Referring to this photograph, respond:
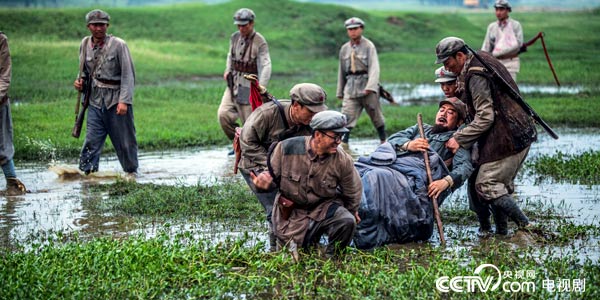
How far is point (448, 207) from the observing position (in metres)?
9.28

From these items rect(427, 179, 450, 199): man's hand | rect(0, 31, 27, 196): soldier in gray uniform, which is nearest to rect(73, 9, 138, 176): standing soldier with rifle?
rect(0, 31, 27, 196): soldier in gray uniform

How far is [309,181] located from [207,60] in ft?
74.4

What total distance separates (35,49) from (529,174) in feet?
64.1

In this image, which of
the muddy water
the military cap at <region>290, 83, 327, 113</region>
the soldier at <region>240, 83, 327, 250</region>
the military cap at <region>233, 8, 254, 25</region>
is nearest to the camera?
the military cap at <region>290, 83, 327, 113</region>

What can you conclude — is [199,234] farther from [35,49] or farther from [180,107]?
[35,49]

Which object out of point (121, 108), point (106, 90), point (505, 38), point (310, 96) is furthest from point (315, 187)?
point (505, 38)

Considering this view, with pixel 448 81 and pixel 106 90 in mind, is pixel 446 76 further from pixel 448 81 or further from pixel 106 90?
pixel 106 90

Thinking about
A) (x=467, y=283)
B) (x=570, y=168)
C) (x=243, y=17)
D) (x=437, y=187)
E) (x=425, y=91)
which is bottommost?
(x=425, y=91)

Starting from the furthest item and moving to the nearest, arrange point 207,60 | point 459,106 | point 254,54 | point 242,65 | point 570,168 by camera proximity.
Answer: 1. point 207,60
2. point 242,65
3. point 254,54
4. point 570,168
5. point 459,106

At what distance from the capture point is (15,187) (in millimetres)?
10383

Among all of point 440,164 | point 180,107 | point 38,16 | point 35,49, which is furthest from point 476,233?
point 38,16

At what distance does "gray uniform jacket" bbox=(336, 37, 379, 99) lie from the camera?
13.2m

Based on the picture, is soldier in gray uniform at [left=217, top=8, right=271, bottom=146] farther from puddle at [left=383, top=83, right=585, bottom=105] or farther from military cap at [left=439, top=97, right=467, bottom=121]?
puddle at [left=383, top=83, right=585, bottom=105]


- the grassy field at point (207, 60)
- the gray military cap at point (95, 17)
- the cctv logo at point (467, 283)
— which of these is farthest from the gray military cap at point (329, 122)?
the grassy field at point (207, 60)
